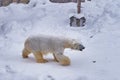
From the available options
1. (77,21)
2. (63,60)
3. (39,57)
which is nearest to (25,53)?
(39,57)

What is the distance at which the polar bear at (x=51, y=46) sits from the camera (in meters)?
5.78

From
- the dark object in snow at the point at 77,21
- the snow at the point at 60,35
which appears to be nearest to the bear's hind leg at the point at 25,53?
the snow at the point at 60,35

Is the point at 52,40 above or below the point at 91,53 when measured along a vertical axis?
above

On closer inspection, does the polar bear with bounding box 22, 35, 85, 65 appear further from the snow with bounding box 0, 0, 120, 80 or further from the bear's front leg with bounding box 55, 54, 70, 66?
the snow with bounding box 0, 0, 120, 80

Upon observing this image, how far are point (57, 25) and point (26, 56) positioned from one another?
2.00m

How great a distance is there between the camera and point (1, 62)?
234 inches

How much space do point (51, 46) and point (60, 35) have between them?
42 centimetres

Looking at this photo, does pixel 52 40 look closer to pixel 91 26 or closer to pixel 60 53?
pixel 60 53

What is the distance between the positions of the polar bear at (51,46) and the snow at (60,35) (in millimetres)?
147

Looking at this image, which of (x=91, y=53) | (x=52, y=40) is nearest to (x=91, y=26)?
(x=91, y=53)

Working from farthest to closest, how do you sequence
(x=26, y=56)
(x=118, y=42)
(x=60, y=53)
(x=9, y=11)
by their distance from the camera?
A: 1. (x=9, y=11)
2. (x=118, y=42)
3. (x=26, y=56)
4. (x=60, y=53)

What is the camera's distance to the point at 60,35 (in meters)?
6.16

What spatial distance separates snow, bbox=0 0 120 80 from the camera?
5.38 m

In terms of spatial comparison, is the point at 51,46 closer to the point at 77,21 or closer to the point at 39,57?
the point at 39,57
